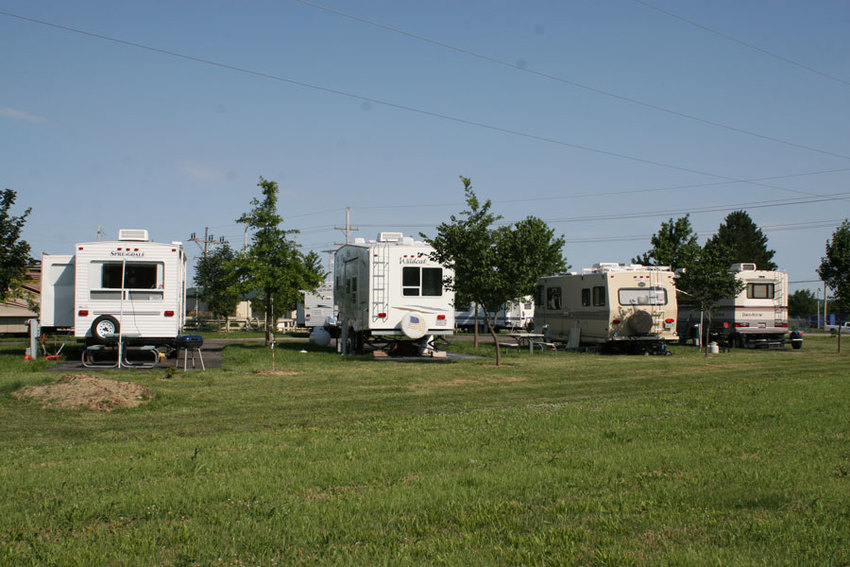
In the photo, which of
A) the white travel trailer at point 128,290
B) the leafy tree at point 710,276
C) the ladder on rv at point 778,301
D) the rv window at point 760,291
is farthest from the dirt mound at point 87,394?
the ladder on rv at point 778,301

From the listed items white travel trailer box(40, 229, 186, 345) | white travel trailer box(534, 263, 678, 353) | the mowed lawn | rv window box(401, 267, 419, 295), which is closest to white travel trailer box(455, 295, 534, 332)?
white travel trailer box(534, 263, 678, 353)

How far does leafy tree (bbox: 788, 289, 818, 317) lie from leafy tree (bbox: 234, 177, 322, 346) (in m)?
98.9

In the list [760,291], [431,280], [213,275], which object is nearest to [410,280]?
[431,280]

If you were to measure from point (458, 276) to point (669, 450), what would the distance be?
12.8 metres

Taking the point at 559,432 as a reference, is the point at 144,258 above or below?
above

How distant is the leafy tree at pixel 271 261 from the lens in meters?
26.0

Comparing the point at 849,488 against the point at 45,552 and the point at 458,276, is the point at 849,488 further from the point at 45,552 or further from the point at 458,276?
the point at 458,276

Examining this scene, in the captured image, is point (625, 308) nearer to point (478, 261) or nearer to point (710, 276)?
point (710, 276)

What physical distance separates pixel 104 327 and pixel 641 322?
17.0 metres

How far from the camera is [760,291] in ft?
105

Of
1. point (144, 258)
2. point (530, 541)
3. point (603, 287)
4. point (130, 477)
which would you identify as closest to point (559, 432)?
point (530, 541)

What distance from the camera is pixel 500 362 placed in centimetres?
2147

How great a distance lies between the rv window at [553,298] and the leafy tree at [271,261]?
9710mm

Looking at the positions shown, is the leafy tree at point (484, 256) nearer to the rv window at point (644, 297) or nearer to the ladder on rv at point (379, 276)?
the ladder on rv at point (379, 276)
